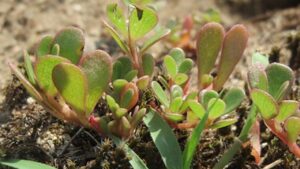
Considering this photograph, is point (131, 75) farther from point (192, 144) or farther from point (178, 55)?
point (192, 144)

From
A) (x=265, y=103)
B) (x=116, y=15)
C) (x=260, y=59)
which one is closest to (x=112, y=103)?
(x=116, y=15)

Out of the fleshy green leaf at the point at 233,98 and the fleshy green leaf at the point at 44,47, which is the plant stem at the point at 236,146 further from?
the fleshy green leaf at the point at 44,47

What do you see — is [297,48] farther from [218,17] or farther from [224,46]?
[224,46]

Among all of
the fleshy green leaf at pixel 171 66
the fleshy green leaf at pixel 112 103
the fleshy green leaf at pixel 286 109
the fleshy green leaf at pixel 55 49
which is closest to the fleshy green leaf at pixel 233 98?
the fleshy green leaf at pixel 286 109

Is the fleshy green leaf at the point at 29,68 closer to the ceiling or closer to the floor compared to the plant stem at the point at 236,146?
closer to the ceiling

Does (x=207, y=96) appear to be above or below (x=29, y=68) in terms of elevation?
below
